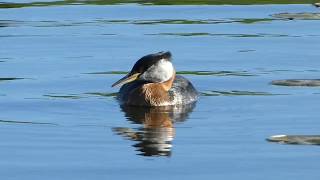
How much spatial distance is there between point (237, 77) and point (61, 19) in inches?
269

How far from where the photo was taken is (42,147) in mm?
14367

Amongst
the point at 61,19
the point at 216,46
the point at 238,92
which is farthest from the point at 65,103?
the point at 61,19

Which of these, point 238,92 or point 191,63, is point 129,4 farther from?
point 238,92

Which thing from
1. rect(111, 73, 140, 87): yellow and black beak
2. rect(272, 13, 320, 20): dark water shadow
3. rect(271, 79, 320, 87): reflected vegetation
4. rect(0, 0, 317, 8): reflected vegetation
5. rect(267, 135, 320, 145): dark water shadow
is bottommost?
rect(0, 0, 317, 8): reflected vegetation

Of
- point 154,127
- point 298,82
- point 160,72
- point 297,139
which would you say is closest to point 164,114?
point 160,72

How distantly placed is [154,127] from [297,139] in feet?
6.60

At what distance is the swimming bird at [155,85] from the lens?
1833 cm

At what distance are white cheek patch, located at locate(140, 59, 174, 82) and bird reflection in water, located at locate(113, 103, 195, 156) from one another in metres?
0.67

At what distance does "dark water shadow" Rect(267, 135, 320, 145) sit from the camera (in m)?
14.5

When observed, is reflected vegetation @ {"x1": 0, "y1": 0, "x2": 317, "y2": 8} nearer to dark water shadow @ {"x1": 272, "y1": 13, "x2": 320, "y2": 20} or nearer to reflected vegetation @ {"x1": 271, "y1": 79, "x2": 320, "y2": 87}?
dark water shadow @ {"x1": 272, "y1": 13, "x2": 320, "y2": 20}

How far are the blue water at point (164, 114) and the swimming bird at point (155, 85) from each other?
0.85 feet

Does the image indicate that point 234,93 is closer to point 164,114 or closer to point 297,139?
point 164,114

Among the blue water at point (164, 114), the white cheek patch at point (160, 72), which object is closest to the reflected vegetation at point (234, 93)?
the blue water at point (164, 114)

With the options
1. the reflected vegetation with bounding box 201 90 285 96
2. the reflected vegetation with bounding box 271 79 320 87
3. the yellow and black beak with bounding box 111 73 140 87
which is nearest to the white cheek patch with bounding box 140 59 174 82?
the yellow and black beak with bounding box 111 73 140 87
